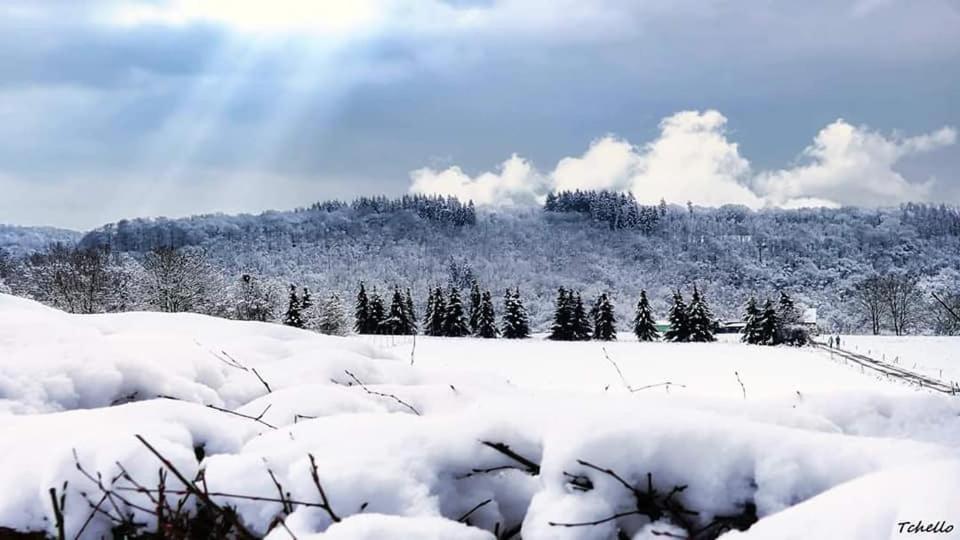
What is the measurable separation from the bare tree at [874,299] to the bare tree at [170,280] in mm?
80724

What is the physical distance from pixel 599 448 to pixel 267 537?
0.87m

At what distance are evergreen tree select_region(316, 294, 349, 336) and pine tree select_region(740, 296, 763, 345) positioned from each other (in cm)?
3964

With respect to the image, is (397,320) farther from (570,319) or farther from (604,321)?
(604,321)

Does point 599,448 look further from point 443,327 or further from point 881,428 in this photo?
point 443,327

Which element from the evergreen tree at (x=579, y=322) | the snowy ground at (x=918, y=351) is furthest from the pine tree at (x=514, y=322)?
the snowy ground at (x=918, y=351)

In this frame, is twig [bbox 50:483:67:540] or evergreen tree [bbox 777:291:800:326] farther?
evergreen tree [bbox 777:291:800:326]

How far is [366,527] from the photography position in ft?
4.66

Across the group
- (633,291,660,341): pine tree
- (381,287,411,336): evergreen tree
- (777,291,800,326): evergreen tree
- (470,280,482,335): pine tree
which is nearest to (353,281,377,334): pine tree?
(381,287,411,336): evergreen tree

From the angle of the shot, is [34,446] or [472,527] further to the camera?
[34,446]

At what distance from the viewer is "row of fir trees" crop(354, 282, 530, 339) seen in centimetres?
6356

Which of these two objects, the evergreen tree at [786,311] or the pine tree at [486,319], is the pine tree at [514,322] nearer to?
the pine tree at [486,319]

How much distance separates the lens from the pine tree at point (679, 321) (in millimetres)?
58844

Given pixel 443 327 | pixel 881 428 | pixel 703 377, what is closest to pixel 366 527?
pixel 881 428

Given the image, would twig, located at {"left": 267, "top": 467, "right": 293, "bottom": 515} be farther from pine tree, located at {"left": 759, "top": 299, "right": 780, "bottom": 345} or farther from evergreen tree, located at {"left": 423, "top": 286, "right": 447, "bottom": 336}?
pine tree, located at {"left": 759, "top": 299, "right": 780, "bottom": 345}
